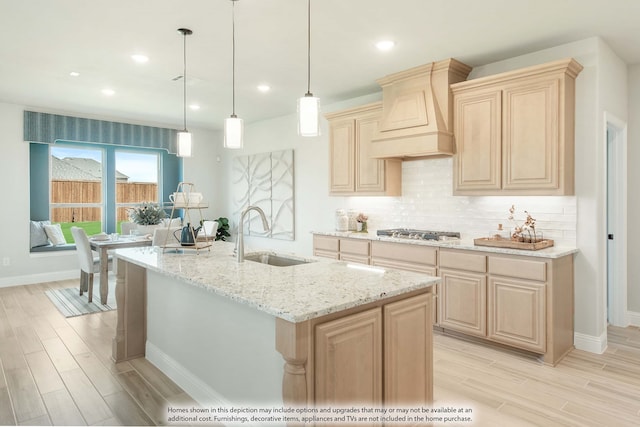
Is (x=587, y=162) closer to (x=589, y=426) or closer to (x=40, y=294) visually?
(x=589, y=426)

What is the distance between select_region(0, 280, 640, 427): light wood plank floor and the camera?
7.87 ft

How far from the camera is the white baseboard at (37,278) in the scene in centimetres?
577

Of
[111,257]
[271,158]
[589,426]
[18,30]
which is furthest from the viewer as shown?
[271,158]

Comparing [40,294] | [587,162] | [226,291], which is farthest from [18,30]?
[587,162]

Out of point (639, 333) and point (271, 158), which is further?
point (271, 158)

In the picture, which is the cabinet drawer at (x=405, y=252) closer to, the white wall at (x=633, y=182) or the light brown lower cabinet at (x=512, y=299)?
the light brown lower cabinet at (x=512, y=299)

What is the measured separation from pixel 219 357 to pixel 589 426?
214cm

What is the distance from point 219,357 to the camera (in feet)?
7.67

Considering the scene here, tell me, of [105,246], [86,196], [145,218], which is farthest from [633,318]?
[86,196]

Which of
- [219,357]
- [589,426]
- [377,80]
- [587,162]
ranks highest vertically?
[377,80]

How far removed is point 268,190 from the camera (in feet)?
21.9

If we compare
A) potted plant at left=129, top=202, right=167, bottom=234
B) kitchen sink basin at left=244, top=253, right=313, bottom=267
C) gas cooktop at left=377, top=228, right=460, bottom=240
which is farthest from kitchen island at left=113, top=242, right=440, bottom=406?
potted plant at left=129, top=202, right=167, bottom=234

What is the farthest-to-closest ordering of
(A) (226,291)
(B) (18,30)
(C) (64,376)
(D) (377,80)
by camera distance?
(D) (377,80), (B) (18,30), (C) (64,376), (A) (226,291)

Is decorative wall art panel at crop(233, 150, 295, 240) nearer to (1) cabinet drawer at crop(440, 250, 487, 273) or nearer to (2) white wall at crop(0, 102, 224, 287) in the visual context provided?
(2) white wall at crop(0, 102, 224, 287)
